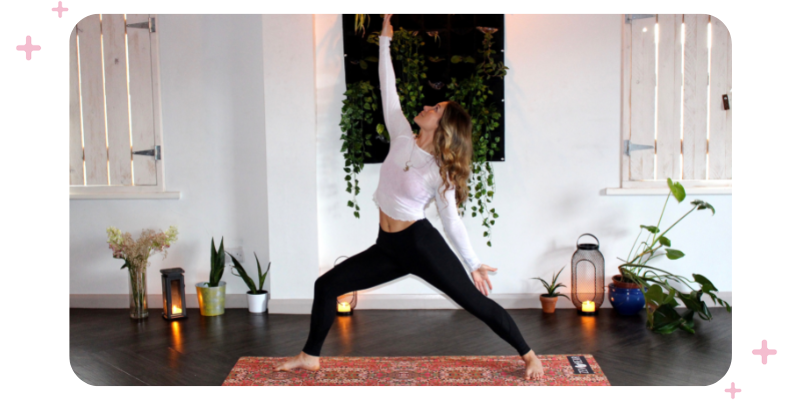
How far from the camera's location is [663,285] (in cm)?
362

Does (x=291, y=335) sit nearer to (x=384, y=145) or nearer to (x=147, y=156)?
(x=384, y=145)

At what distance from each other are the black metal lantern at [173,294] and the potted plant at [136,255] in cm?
13

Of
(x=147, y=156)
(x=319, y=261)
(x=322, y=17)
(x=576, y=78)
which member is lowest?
(x=319, y=261)

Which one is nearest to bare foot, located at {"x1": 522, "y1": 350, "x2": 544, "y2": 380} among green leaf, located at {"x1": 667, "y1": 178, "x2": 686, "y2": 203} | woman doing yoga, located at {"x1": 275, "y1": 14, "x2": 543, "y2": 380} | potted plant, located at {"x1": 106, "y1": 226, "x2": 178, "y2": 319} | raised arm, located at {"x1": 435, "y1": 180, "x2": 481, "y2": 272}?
woman doing yoga, located at {"x1": 275, "y1": 14, "x2": 543, "y2": 380}

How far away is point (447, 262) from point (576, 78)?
2007mm

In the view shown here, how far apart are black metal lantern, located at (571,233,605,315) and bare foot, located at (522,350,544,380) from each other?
126 centimetres

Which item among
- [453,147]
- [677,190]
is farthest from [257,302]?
[677,190]

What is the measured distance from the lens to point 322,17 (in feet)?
12.6

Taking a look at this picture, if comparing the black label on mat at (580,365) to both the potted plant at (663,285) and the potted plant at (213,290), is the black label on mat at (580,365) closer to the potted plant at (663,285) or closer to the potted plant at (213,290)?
the potted plant at (663,285)

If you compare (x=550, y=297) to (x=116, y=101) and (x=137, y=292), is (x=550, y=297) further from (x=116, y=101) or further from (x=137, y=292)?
(x=116, y=101)
